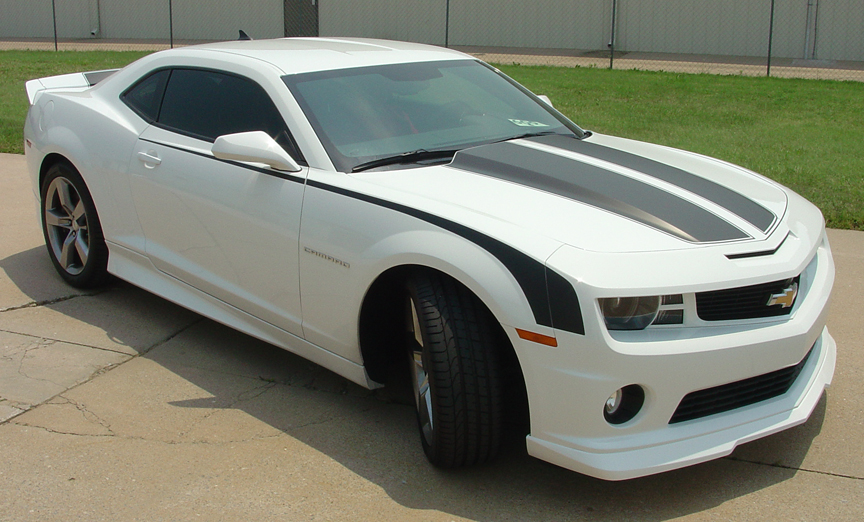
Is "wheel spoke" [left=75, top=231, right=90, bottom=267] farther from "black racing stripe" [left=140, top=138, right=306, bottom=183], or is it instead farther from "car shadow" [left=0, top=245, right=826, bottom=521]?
"black racing stripe" [left=140, top=138, right=306, bottom=183]

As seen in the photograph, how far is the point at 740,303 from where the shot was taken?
3035mm

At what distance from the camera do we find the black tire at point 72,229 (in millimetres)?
5023

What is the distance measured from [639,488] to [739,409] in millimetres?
468

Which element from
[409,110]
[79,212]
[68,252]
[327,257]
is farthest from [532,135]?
[68,252]

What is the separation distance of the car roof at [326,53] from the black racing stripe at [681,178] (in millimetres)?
841

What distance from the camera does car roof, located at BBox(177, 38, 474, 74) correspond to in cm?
426

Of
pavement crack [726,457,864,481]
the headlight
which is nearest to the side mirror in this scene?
the headlight

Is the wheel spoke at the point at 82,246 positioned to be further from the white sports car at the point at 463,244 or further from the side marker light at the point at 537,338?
the side marker light at the point at 537,338

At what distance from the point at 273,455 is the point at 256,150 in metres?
1.22

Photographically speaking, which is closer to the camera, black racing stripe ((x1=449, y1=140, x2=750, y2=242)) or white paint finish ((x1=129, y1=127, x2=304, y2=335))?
black racing stripe ((x1=449, y1=140, x2=750, y2=242))

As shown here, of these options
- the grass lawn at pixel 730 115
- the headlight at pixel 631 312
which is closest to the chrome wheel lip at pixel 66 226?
the headlight at pixel 631 312

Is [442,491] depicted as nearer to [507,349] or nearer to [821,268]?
[507,349]

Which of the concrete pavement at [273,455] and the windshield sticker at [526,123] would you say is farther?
the windshield sticker at [526,123]

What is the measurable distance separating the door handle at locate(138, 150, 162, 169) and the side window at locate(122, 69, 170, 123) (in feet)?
0.82
